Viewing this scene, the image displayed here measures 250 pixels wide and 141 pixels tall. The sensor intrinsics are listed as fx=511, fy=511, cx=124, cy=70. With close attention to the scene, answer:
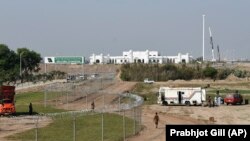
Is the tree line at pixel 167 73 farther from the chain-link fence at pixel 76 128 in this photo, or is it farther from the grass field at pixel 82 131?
the grass field at pixel 82 131

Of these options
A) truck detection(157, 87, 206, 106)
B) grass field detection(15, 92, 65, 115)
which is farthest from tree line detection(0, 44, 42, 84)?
truck detection(157, 87, 206, 106)

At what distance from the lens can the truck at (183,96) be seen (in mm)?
66062

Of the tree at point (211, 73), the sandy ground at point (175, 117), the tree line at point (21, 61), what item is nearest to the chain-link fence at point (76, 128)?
the sandy ground at point (175, 117)

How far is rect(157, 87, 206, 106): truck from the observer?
66062mm

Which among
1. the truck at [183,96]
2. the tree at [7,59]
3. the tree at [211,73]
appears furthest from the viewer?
the tree at [7,59]

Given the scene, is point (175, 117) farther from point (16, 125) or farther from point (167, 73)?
point (167, 73)

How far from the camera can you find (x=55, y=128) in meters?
39.1

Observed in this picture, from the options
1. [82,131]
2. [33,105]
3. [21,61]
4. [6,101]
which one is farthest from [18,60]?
[82,131]

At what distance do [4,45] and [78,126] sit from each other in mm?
156323

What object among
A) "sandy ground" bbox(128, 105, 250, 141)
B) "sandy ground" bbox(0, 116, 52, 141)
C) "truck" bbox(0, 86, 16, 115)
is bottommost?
"sandy ground" bbox(128, 105, 250, 141)

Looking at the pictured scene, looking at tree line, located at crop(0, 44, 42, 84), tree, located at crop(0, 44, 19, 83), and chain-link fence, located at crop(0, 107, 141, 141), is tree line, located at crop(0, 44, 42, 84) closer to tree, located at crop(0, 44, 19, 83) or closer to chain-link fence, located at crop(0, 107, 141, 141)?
tree, located at crop(0, 44, 19, 83)

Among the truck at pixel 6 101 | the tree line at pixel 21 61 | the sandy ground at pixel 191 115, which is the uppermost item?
the tree line at pixel 21 61

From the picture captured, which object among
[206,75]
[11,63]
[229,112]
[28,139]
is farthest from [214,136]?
[11,63]

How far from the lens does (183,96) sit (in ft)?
219
